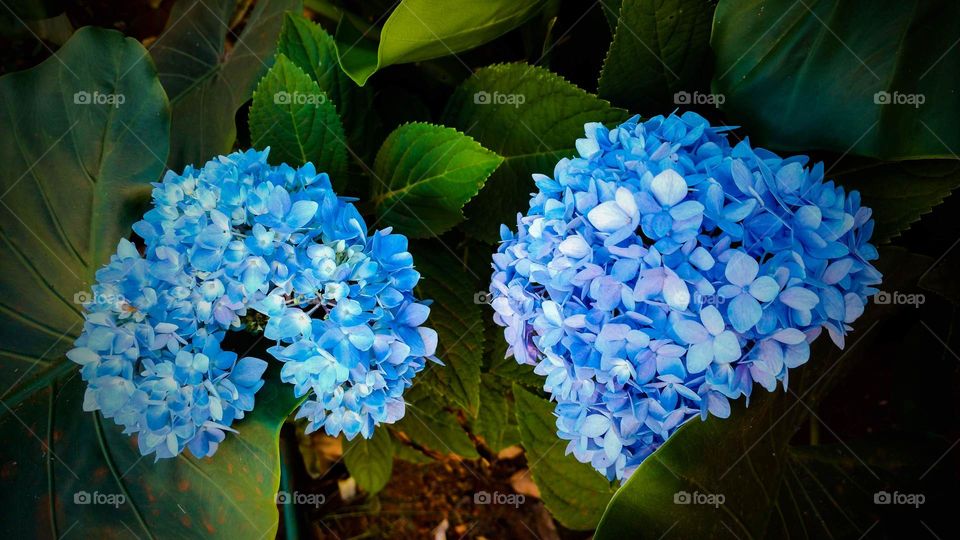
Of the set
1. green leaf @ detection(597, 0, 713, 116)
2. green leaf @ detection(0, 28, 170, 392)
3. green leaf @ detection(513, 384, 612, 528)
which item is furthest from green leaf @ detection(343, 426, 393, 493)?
green leaf @ detection(597, 0, 713, 116)

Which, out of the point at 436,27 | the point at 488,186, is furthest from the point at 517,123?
the point at 436,27

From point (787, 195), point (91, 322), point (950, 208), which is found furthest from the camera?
point (950, 208)

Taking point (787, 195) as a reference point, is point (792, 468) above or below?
below

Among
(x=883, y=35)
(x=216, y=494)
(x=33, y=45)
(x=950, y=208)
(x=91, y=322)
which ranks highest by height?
(x=883, y=35)

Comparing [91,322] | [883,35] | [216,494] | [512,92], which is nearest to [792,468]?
[883,35]

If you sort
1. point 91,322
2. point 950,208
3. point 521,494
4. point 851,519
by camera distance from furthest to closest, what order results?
point 521,494 → point 950,208 → point 851,519 → point 91,322

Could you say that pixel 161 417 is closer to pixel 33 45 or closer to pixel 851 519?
pixel 851 519

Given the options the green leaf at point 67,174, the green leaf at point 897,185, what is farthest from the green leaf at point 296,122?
the green leaf at point 897,185

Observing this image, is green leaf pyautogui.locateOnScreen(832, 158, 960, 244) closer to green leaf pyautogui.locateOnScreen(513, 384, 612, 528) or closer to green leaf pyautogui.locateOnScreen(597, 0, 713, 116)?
green leaf pyautogui.locateOnScreen(597, 0, 713, 116)
